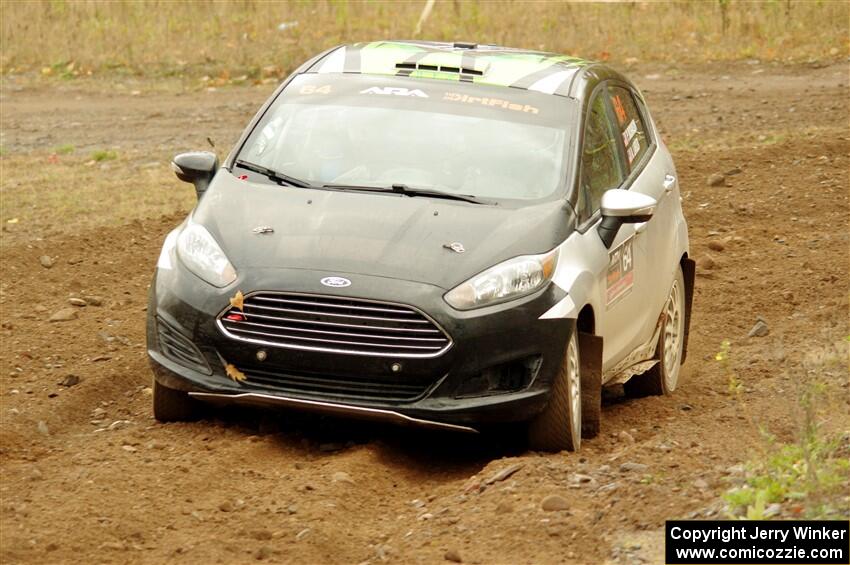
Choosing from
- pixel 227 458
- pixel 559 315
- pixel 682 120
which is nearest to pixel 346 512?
pixel 227 458

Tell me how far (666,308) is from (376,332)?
275 cm

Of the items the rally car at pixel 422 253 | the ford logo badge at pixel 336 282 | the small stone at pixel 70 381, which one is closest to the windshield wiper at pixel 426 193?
the rally car at pixel 422 253

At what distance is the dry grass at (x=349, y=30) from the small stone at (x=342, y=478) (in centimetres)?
1559

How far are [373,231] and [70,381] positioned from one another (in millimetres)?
2263

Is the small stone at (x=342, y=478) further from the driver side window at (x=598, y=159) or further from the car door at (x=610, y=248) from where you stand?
the driver side window at (x=598, y=159)

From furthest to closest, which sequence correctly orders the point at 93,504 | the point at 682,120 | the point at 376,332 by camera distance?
the point at 682,120 < the point at 376,332 < the point at 93,504

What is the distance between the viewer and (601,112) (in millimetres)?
8359

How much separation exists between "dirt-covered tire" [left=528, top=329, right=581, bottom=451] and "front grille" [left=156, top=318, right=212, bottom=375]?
1502 millimetres

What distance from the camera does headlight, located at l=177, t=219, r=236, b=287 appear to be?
22.2ft

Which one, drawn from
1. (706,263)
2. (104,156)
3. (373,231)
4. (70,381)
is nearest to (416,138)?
(373,231)

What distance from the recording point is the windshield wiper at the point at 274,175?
7516 mm

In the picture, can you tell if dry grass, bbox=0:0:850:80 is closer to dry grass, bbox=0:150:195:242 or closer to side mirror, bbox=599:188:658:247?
dry grass, bbox=0:150:195:242

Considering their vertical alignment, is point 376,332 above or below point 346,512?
above

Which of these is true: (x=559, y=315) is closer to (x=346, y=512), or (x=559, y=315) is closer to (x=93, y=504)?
(x=346, y=512)
